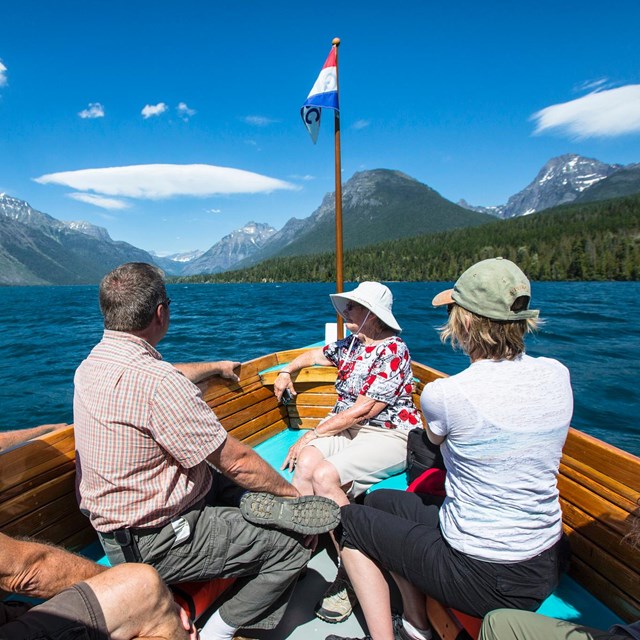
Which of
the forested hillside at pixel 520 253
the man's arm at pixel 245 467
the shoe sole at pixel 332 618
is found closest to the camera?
the man's arm at pixel 245 467

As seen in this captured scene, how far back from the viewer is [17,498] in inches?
76.7

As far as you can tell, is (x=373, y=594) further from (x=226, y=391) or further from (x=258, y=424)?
(x=258, y=424)

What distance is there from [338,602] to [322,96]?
15.8ft

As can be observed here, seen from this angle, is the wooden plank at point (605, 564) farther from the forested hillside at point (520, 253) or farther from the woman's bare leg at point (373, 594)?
the forested hillside at point (520, 253)

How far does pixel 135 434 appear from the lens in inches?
61.5

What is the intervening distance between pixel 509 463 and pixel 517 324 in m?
0.49

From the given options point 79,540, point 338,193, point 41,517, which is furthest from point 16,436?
point 338,193

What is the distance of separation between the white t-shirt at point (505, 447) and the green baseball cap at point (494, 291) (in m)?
0.19

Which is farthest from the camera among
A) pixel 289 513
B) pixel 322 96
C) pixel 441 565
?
pixel 322 96

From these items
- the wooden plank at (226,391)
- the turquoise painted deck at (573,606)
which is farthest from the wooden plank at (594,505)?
the wooden plank at (226,391)

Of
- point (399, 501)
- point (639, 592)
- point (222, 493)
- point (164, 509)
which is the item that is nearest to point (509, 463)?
point (399, 501)

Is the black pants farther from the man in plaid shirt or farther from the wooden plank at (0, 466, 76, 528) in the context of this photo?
the wooden plank at (0, 466, 76, 528)

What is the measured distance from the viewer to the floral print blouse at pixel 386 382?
267 centimetres

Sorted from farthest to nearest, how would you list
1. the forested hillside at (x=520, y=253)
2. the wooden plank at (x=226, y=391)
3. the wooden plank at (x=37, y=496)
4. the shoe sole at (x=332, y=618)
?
the forested hillside at (x=520, y=253), the wooden plank at (x=226, y=391), the shoe sole at (x=332, y=618), the wooden plank at (x=37, y=496)
